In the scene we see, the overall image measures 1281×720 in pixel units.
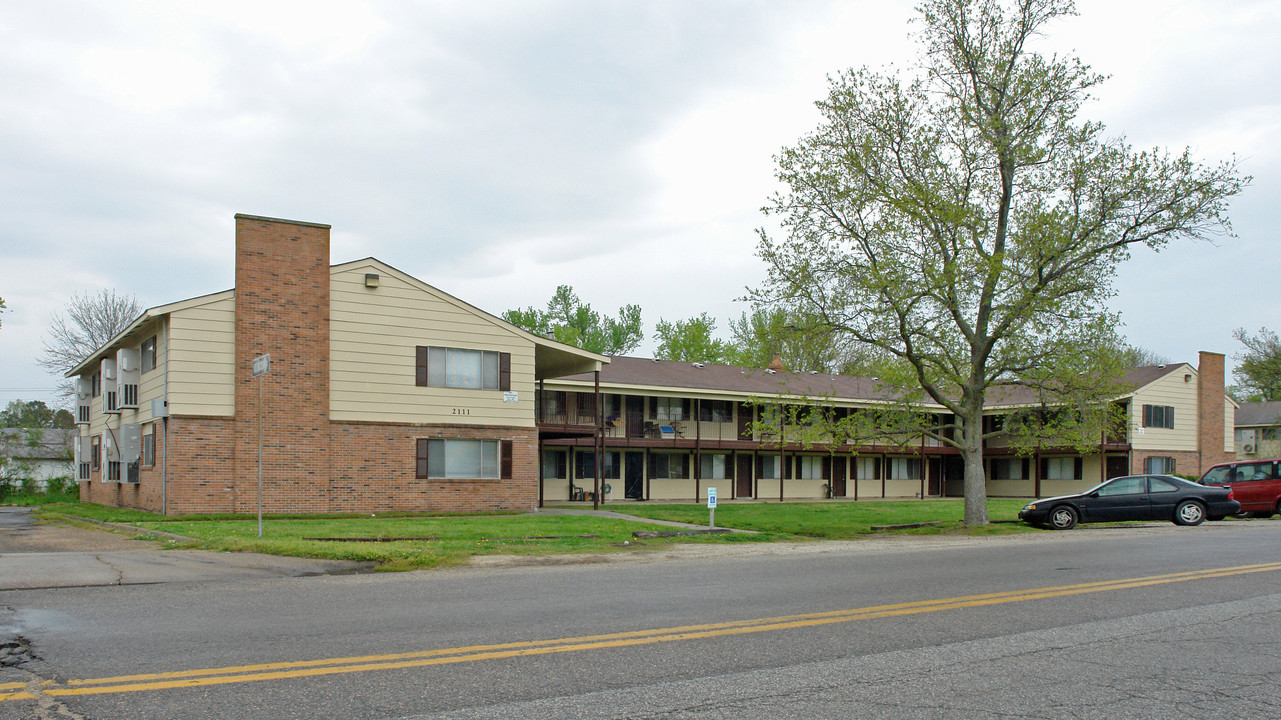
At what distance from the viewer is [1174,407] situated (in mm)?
46062

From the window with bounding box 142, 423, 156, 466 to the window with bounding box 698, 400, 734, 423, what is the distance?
854 inches

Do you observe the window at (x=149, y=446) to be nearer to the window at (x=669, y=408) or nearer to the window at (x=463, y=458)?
the window at (x=463, y=458)

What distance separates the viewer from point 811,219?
896 inches

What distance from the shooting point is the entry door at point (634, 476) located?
37.8 m

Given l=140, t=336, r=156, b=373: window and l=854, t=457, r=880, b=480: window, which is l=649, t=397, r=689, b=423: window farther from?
l=140, t=336, r=156, b=373: window

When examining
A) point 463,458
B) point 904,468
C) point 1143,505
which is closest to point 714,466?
point 904,468

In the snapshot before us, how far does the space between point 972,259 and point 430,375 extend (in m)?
14.2

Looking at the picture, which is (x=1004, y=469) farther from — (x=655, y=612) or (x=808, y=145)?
(x=655, y=612)

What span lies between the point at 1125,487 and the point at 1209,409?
30.3 meters

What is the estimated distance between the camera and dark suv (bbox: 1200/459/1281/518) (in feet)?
82.4

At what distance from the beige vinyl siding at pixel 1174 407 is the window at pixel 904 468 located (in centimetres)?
997

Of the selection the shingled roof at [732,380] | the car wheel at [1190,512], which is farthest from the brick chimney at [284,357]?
the car wheel at [1190,512]

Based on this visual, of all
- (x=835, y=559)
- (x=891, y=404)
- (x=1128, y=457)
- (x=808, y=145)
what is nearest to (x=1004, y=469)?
(x=1128, y=457)

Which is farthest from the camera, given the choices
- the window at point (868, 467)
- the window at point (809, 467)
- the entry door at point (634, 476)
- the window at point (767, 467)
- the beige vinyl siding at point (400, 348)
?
the window at point (868, 467)
